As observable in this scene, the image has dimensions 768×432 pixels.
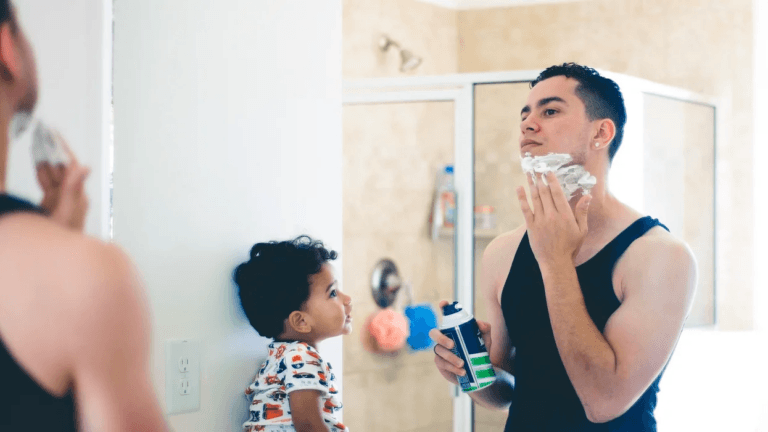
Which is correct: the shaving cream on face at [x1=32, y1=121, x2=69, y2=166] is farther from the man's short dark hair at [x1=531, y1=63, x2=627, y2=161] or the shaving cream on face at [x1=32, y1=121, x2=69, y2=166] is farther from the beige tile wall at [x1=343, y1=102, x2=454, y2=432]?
the beige tile wall at [x1=343, y1=102, x2=454, y2=432]

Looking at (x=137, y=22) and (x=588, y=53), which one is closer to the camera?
(x=137, y=22)

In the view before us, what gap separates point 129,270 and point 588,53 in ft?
8.60

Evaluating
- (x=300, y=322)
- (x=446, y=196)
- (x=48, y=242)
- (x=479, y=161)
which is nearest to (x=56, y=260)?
(x=48, y=242)

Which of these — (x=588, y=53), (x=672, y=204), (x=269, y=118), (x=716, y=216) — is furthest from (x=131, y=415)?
(x=588, y=53)

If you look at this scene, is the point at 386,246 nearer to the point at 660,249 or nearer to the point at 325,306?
the point at 325,306

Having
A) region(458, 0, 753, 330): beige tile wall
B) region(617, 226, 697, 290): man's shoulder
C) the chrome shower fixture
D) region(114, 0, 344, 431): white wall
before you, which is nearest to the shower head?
the chrome shower fixture

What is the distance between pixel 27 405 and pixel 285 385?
0.54m

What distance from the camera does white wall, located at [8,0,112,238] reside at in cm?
61

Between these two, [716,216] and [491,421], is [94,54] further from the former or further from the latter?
[716,216]

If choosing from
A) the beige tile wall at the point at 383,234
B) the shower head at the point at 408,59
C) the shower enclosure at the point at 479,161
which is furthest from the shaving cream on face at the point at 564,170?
the shower head at the point at 408,59

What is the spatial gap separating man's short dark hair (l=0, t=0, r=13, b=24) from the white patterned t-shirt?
640 millimetres

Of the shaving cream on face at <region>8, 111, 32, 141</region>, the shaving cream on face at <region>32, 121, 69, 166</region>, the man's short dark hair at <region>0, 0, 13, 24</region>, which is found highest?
the man's short dark hair at <region>0, 0, 13, 24</region>

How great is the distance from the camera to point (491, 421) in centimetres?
223

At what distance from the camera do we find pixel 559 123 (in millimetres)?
1085
